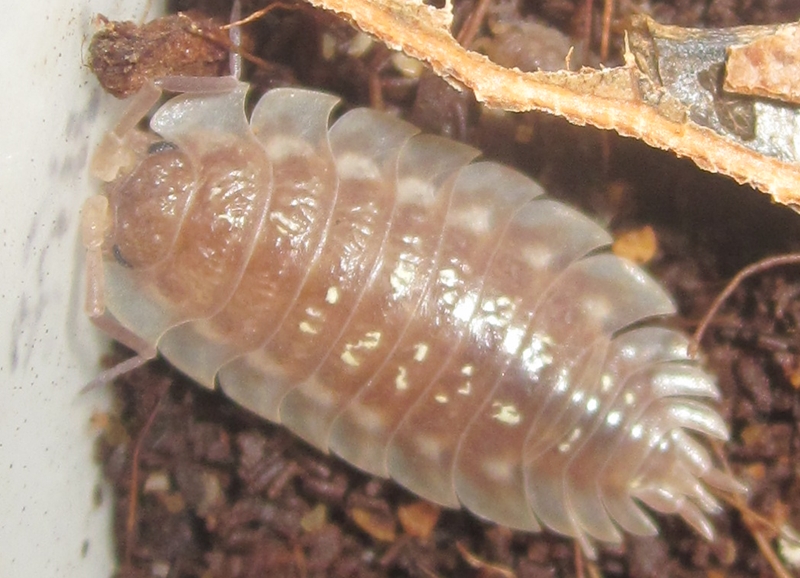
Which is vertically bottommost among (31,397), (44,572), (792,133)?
(44,572)

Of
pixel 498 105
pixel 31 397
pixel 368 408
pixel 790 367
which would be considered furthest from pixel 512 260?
pixel 31 397

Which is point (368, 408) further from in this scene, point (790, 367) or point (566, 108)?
point (790, 367)

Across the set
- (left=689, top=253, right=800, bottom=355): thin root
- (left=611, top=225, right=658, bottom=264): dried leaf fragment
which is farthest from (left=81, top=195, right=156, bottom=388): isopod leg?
(left=689, top=253, right=800, bottom=355): thin root

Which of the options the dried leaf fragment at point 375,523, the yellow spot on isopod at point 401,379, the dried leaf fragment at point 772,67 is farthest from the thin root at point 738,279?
the dried leaf fragment at point 375,523

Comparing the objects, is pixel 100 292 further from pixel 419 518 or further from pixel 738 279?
pixel 738 279

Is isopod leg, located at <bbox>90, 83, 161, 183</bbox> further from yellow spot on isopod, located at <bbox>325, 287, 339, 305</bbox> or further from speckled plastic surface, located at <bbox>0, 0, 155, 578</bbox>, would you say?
yellow spot on isopod, located at <bbox>325, 287, 339, 305</bbox>

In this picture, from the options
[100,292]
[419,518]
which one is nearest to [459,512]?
[419,518]
